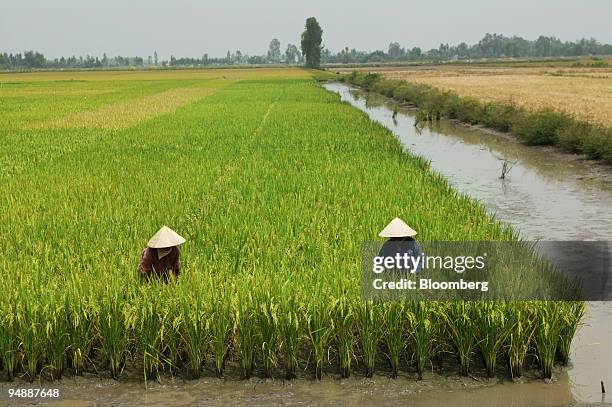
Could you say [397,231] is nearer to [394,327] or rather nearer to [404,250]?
[404,250]

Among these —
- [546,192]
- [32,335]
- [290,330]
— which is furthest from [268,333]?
[546,192]

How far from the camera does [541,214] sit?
34.3 ft

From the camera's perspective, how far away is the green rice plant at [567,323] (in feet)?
15.9

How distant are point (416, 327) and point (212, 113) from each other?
73.7 feet

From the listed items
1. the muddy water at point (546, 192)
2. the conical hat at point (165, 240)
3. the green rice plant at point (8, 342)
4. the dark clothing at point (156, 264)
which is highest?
the conical hat at point (165, 240)

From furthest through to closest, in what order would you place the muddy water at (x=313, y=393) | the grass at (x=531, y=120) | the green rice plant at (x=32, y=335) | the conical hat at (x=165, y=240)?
the grass at (x=531, y=120)
the conical hat at (x=165, y=240)
the green rice plant at (x=32, y=335)
the muddy water at (x=313, y=393)

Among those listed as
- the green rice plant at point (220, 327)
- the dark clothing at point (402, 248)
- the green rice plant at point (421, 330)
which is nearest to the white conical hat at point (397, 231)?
the dark clothing at point (402, 248)

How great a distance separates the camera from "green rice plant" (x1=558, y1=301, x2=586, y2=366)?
485 cm

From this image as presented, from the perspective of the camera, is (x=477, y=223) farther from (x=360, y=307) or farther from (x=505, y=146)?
(x=505, y=146)

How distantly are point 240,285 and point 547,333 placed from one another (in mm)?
2226

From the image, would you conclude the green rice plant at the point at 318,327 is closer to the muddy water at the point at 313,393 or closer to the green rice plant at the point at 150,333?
the muddy water at the point at 313,393

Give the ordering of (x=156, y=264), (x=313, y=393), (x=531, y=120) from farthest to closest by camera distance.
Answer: (x=531, y=120), (x=156, y=264), (x=313, y=393)

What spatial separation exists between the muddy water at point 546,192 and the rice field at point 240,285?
0.42m

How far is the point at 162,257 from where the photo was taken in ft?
18.0
